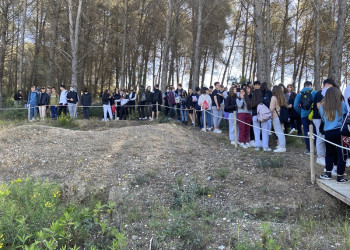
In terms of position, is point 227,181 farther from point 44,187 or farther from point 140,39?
point 140,39

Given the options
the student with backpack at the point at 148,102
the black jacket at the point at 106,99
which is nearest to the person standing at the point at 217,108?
the student with backpack at the point at 148,102

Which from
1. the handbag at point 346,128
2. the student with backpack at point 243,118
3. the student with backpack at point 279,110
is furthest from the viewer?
the student with backpack at point 243,118

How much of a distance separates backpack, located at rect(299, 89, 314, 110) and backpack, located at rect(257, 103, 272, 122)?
896 mm

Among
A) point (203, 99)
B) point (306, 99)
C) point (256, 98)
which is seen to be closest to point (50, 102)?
point (203, 99)

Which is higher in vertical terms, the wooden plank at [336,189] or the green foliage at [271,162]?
Result: the green foliage at [271,162]

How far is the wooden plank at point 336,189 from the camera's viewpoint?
200 inches

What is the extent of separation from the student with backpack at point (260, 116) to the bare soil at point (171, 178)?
1.50 ft

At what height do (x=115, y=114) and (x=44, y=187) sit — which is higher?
(x=115, y=114)

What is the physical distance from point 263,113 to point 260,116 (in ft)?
0.38

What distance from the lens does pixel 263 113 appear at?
26.5ft

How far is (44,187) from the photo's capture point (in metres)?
5.50

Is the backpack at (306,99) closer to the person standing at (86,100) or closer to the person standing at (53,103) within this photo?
the person standing at (86,100)

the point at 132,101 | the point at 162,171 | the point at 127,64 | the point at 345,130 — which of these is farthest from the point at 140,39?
the point at 345,130

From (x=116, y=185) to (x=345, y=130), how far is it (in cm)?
470
